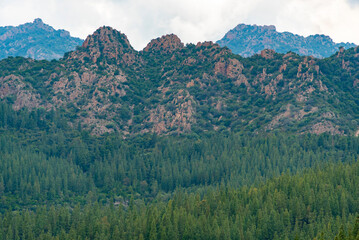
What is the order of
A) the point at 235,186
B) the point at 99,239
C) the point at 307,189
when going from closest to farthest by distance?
the point at 99,239 < the point at 307,189 < the point at 235,186

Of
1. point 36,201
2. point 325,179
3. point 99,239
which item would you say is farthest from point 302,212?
point 36,201

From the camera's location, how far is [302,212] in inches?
6171

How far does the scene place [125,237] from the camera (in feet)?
502

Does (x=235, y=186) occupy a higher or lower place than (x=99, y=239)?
higher

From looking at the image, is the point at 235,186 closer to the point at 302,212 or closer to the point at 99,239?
the point at 302,212

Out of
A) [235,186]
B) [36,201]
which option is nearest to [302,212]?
[235,186]

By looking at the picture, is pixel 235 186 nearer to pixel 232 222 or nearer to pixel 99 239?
pixel 232 222

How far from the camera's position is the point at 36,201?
656 feet

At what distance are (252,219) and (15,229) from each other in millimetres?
75763

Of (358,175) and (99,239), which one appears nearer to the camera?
(99,239)

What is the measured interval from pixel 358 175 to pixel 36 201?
12240cm

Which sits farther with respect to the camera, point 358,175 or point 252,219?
point 358,175

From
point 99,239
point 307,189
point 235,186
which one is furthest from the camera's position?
point 235,186

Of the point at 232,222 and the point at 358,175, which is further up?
the point at 358,175
